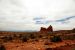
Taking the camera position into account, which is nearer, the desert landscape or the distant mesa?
the desert landscape

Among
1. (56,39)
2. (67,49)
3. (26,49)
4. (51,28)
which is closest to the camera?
(67,49)

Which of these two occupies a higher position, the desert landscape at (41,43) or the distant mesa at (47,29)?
the distant mesa at (47,29)

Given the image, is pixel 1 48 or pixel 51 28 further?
pixel 51 28

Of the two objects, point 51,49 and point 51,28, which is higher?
point 51,28

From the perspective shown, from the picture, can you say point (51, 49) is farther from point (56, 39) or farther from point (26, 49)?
point (56, 39)

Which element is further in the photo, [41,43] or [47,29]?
[47,29]

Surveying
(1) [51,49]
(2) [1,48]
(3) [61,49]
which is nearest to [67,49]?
(3) [61,49]

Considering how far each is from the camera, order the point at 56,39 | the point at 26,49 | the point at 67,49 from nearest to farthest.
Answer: the point at 67,49 → the point at 26,49 → the point at 56,39

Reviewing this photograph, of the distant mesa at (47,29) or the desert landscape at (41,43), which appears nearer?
the desert landscape at (41,43)

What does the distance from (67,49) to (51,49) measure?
184 cm

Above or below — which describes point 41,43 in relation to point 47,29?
below

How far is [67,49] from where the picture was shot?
53.0ft

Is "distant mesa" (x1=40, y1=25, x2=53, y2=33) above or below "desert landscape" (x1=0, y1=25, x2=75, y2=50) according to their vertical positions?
above

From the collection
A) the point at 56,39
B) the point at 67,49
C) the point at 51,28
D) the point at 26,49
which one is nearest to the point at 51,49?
the point at 67,49
